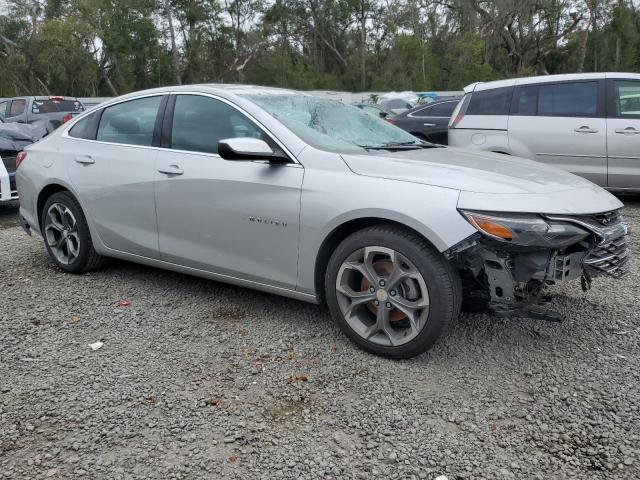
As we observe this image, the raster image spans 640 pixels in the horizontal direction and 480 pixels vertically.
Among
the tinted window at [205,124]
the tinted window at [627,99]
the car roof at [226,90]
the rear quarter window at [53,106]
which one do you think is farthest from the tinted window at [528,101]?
the rear quarter window at [53,106]

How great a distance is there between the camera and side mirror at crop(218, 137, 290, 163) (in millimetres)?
3512

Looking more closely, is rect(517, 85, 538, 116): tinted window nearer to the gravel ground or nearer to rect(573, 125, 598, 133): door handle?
rect(573, 125, 598, 133): door handle

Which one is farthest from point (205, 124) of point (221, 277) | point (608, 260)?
point (608, 260)

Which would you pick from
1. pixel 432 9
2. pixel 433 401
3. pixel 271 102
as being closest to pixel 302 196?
pixel 271 102

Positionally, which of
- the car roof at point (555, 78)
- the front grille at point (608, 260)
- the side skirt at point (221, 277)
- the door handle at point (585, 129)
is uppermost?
the car roof at point (555, 78)

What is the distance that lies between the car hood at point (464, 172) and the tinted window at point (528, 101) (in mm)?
4192

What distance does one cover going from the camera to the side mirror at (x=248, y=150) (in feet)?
11.5

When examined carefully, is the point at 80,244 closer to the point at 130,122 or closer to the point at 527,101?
the point at 130,122

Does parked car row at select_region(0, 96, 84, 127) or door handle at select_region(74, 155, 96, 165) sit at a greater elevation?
parked car row at select_region(0, 96, 84, 127)

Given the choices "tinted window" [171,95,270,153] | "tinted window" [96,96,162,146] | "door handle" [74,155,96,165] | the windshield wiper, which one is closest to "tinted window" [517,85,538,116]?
the windshield wiper

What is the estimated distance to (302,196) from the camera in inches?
138

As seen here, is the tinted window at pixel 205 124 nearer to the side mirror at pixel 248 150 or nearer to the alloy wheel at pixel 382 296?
the side mirror at pixel 248 150

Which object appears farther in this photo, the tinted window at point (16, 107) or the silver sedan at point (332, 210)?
the tinted window at point (16, 107)

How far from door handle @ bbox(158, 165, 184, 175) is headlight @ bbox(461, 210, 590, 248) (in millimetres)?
1995
